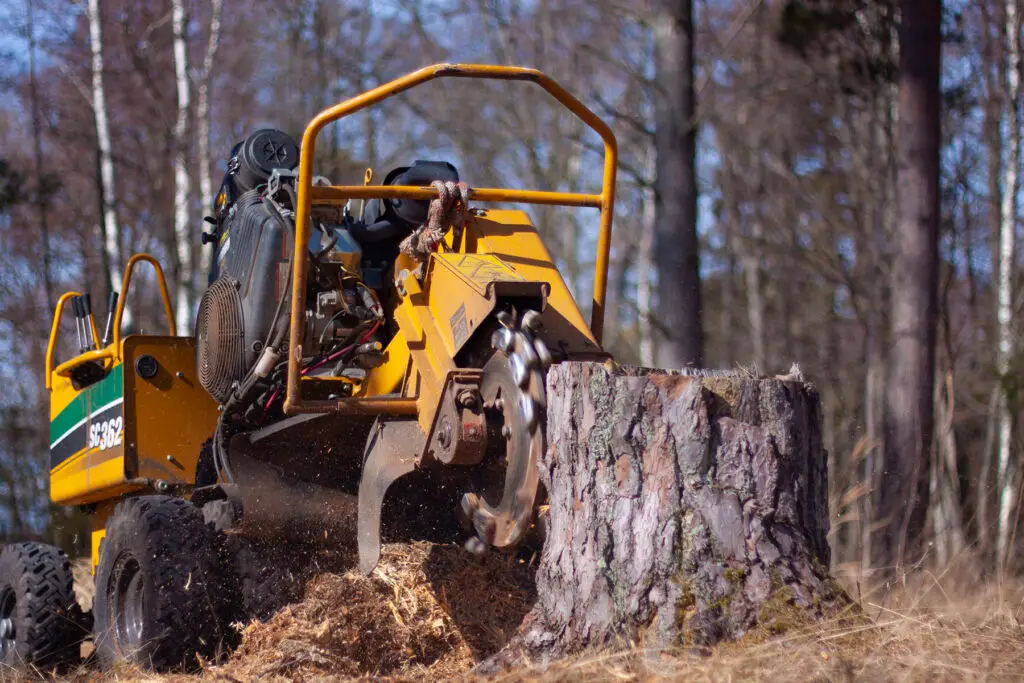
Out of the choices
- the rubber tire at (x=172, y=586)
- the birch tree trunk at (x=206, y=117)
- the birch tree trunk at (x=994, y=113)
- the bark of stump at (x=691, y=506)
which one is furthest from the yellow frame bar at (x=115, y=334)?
the birch tree trunk at (x=994, y=113)

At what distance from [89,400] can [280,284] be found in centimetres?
192

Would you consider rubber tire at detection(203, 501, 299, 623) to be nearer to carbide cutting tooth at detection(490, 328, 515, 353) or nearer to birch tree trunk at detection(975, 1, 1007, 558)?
carbide cutting tooth at detection(490, 328, 515, 353)

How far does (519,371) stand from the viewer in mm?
3969

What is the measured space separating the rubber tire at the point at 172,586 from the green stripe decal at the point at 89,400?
0.99 meters

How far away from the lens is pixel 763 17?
20.2 m

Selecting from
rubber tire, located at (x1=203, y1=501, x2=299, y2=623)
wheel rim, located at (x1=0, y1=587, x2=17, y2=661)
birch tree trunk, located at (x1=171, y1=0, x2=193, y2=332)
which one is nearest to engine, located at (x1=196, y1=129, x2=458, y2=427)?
rubber tire, located at (x1=203, y1=501, x2=299, y2=623)

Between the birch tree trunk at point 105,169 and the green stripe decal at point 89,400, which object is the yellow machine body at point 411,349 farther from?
the birch tree trunk at point 105,169

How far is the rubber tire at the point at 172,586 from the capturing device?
16.2 feet

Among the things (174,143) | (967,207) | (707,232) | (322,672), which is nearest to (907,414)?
(322,672)

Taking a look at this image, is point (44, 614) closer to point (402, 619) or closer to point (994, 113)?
point (402, 619)

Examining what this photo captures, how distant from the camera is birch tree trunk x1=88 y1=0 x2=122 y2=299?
1245 centimetres

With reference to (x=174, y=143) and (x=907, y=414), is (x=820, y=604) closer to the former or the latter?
(x=907, y=414)

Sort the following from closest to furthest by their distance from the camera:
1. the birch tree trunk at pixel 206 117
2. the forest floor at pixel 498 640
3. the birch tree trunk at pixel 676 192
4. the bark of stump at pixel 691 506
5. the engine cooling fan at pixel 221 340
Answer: the forest floor at pixel 498 640 → the bark of stump at pixel 691 506 → the engine cooling fan at pixel 221 340 → the birch tree trunk at pixel 676 192 → the birch tree trunk at pixel 206 117

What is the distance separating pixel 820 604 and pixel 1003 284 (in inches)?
365
